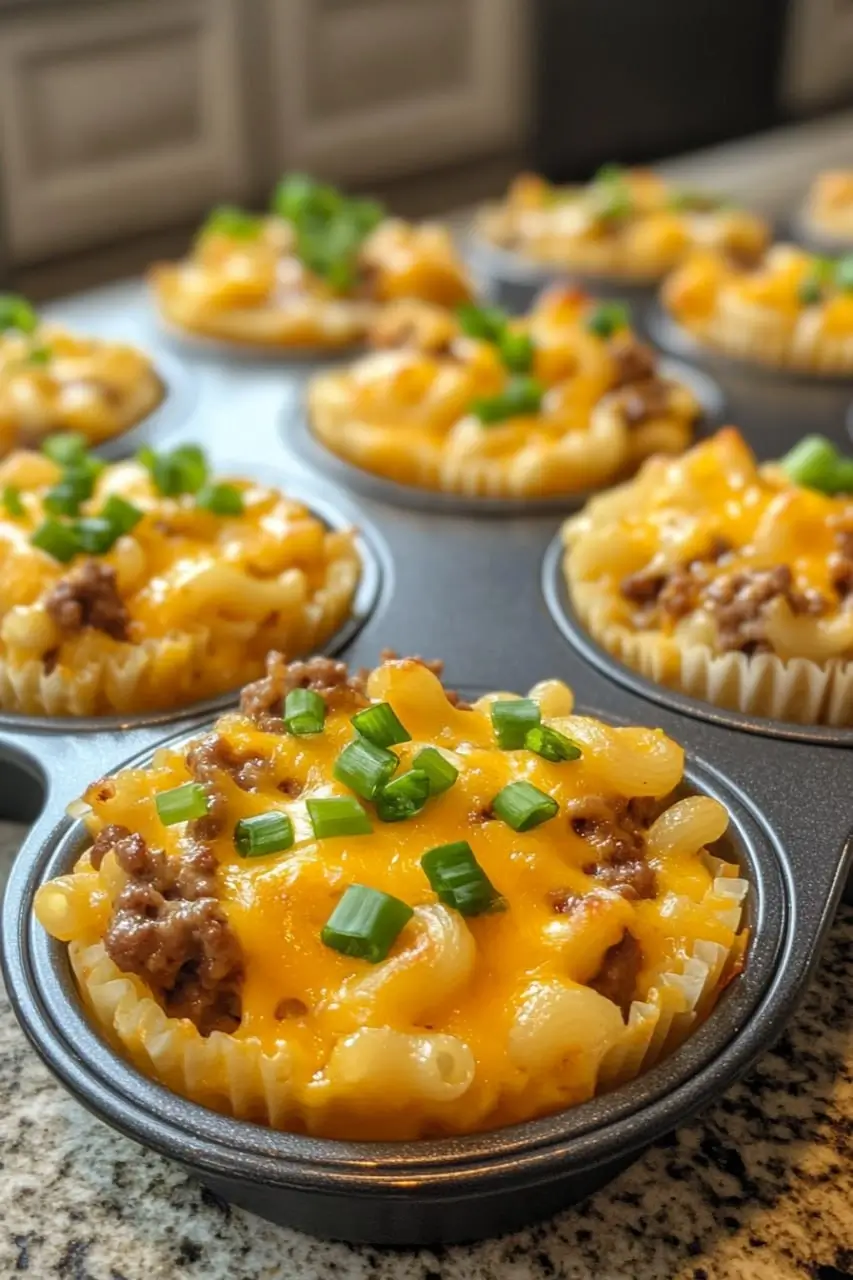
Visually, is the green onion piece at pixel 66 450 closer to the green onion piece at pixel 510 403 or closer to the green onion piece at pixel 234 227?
the green onion piece at pixel 510 403

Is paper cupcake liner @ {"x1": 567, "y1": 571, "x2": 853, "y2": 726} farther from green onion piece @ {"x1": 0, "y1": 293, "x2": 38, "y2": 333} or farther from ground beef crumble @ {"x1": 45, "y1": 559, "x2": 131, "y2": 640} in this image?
green onion piece @ {"x1": 0, "y1": 293, "x2": 38, "y2": 333}

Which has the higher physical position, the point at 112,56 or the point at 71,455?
the point at 112,56

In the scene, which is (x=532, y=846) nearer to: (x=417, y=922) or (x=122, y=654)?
(x=417, y=922)

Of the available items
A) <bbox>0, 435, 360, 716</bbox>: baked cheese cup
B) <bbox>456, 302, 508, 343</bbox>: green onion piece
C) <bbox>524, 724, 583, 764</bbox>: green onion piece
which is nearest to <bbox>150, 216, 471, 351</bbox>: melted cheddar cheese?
<bbox>456, 302, 508, 343</bbox>: green onion piece

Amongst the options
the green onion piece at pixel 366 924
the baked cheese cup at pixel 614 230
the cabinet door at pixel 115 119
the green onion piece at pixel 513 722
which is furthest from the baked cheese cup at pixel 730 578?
the cabinet door at pixel 115 119

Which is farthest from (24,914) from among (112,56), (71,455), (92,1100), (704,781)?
(112,56)

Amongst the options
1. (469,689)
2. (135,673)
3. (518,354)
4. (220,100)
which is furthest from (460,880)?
(220,100)
